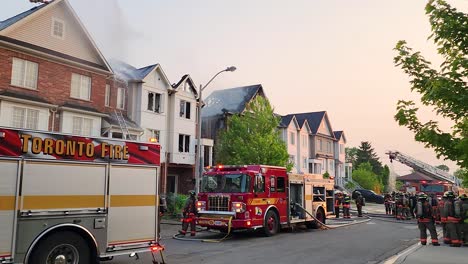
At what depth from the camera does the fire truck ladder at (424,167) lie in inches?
1542

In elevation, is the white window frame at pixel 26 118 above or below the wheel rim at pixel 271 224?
above

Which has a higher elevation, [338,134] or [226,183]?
[338,134]

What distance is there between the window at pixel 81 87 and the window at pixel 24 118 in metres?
2.60

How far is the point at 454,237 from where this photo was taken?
11828mm

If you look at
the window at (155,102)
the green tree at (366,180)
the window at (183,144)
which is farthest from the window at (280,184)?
the green tree at (366,180)

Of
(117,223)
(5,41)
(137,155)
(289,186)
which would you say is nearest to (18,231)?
(117,223)

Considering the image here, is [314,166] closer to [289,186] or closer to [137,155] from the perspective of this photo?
[289,186]

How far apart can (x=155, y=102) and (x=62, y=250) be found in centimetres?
2196

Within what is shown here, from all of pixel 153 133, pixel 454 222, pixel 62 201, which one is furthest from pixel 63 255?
pixel 153 133

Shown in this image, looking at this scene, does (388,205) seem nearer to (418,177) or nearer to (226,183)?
(226,183)

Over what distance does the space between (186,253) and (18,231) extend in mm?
4788

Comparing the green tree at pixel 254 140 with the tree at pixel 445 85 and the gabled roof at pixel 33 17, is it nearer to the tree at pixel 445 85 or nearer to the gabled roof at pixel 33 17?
the gabled roof at pixel 33 17

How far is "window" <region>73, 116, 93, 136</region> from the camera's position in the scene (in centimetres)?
2234

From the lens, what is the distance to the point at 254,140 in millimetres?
30094
